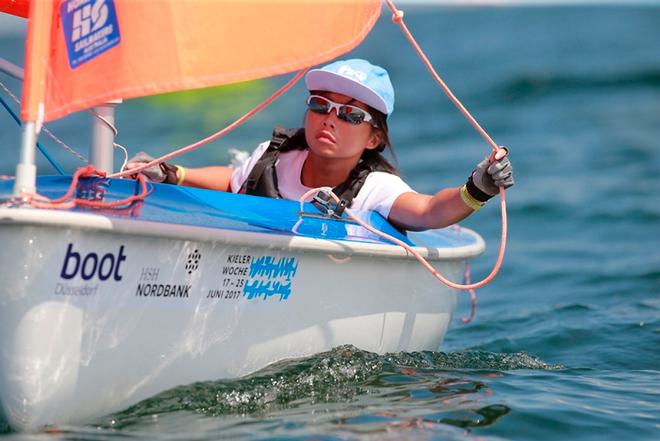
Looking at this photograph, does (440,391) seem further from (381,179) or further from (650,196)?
(650,196)

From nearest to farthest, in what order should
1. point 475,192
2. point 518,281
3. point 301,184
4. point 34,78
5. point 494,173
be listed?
point 34,78, point 494,173, point 475,192, point 301,184, point 518,281

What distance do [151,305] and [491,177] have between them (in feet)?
4.53

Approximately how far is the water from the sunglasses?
95 cm

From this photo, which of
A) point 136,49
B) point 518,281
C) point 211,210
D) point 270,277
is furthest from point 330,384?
point 518,281

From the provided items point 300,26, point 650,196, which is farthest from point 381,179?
point 650,196

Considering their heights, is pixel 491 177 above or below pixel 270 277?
above

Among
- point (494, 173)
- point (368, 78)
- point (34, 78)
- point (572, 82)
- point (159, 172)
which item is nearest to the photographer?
point (34, 78)

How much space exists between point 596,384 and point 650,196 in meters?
5.91

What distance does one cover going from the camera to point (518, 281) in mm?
7617

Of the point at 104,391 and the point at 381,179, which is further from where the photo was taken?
the point at 381,179

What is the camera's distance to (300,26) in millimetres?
3539

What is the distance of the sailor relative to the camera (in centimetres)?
422

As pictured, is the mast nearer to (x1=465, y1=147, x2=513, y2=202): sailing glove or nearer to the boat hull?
the boat hull

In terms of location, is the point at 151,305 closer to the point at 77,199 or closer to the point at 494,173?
the point at 77,199
